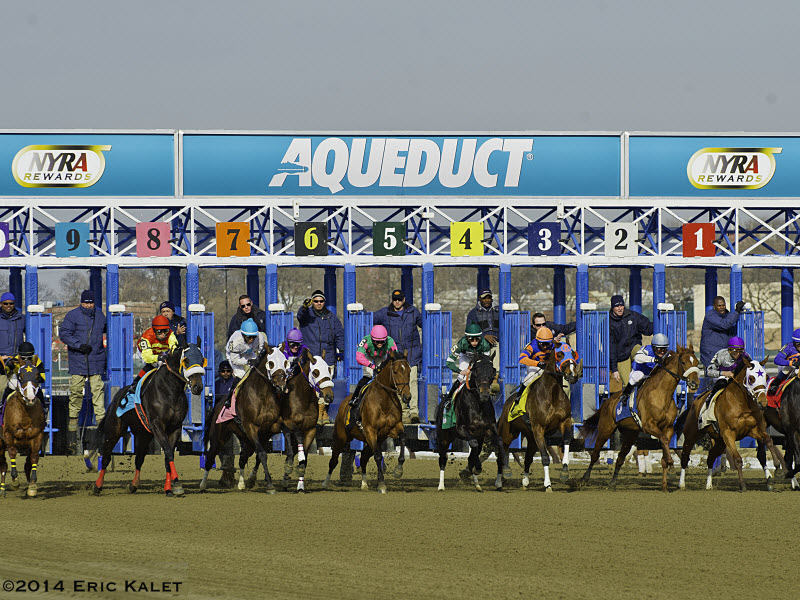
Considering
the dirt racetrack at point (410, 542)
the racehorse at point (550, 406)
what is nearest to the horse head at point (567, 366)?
the racehorse at point (550, 406)

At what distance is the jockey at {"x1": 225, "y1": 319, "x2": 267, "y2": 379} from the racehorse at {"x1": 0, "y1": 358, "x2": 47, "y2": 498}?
7.02ft

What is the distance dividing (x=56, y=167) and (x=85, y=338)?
366 centimetres

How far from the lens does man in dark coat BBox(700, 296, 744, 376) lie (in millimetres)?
17344

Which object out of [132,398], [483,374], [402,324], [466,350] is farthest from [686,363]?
[132,398]

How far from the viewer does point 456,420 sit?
14.8 m

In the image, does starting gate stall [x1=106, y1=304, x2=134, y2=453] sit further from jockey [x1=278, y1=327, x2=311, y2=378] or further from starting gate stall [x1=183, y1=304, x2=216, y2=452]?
jockey [x1=278, y1=327, x2=311, y2=378]

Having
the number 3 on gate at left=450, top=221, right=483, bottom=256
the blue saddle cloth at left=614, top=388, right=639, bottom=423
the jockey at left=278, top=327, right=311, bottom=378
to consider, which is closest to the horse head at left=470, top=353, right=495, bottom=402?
the blue saddle cloth at left=614, top=388, right=639, bottom=423

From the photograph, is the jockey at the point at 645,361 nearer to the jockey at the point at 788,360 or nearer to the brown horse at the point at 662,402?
the brown horse at the point at 662,402

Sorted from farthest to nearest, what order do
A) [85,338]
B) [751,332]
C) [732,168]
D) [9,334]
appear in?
1. [732,168]
2. [751,332]
3. [85,338]
4. [9,334]

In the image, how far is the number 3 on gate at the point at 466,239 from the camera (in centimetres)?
1919

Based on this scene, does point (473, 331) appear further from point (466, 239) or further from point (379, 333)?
point (466, 239)

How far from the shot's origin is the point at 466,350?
14.6 meters

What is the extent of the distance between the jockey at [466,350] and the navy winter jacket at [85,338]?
473 cm

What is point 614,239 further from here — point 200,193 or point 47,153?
point 47,153
